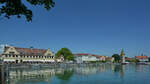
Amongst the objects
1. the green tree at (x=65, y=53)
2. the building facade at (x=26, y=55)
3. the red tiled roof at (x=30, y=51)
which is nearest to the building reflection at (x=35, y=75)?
the building facade at (x=26, y=55)

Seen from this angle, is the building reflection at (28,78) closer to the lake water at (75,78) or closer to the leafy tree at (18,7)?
the lake water at (75,78)

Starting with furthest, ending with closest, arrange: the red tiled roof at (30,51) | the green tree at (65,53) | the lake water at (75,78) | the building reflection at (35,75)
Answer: the green tree at (65,53), the red tiled roof at (30,51), the lake water at (75,78), the building reflection at (35,75)

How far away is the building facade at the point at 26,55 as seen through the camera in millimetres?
63281

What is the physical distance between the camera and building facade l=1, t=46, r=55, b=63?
208 ft

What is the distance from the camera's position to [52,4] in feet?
24.8

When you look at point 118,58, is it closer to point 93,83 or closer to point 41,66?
point 41,66

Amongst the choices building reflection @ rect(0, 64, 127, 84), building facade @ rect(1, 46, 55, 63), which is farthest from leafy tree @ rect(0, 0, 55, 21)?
building facade @ rect(1, 46, 55, 63)

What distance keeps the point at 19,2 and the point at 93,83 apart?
16906 mm

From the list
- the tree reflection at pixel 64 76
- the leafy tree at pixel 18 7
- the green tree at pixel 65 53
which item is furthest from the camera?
the green tree at pixel 65 53

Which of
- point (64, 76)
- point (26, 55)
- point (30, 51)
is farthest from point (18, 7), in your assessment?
point (30, 51)

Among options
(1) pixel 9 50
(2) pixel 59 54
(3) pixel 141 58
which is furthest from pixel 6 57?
(3) pixel 141 58

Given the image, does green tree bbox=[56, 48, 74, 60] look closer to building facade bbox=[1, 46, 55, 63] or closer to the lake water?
building facade bbox=[1, 46, 55, 63]

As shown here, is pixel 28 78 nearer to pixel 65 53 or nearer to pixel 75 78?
pixel 75 78

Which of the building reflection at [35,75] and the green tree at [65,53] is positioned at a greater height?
the green tree at [65,53]
